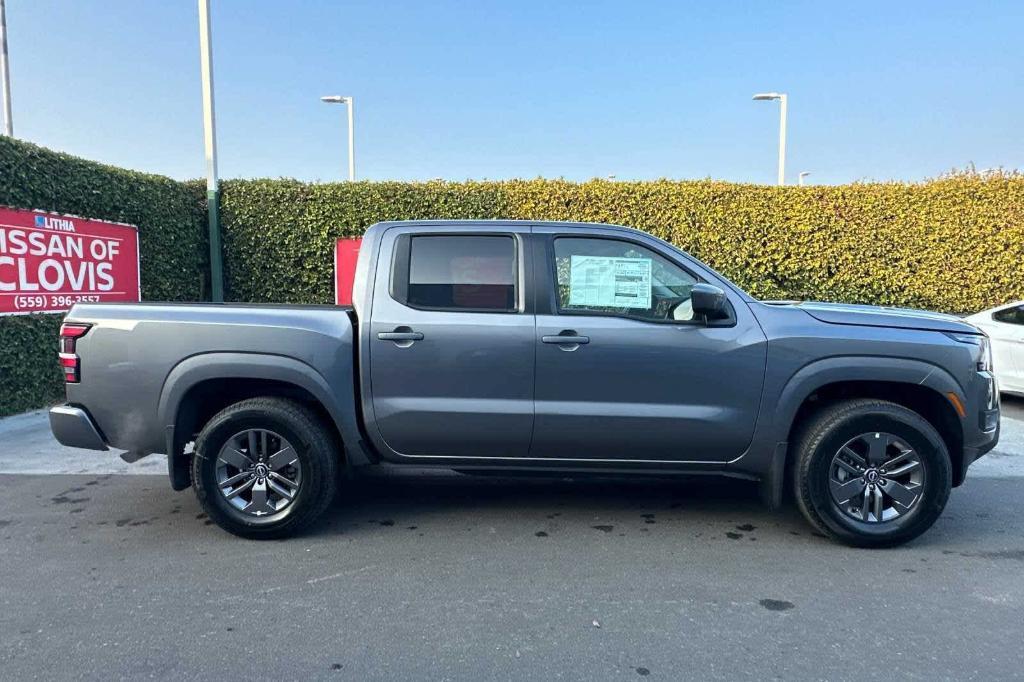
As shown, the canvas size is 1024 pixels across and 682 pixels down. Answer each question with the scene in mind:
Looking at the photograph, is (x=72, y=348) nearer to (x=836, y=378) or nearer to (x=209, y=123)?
(x=836, y=378)

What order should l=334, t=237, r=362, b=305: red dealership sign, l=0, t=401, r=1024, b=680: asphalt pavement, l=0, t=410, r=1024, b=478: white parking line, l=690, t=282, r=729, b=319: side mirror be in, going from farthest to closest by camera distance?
1. l=334, t=237, r=362, b=305: red dealership sign
2. l=0, t=410, r=1024, b=478: white parking line
3. l=690, t=282, r=729, b=319: side mirror
4. l=0, t=401, r=1024, b=680: asphalt pavement

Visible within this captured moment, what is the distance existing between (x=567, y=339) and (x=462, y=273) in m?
0.78

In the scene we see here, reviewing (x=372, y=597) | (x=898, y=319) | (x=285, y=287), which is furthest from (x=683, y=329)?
(x=285, y=287)

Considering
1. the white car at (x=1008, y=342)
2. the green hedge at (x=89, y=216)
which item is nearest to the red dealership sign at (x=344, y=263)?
the green hedge at (x=89, y=216)

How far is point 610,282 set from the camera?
150 inches

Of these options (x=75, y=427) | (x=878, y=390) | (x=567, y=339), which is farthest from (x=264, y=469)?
(x=878, y=390)

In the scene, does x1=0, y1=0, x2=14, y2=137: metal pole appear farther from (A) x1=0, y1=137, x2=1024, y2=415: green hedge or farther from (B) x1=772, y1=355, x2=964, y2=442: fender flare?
(B) x1=772, y1=355, x2=964, y2=442: fender flare

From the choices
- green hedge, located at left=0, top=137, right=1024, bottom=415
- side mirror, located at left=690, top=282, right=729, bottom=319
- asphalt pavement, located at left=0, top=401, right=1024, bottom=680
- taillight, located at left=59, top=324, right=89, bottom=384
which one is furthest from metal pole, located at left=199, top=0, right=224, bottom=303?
side mirror, located at left=690, top=282, right=729, bottom=319

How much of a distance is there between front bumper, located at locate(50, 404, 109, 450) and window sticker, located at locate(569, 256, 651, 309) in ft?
9.85

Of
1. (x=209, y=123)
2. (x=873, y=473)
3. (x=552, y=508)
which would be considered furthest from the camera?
(x=209, y=123)

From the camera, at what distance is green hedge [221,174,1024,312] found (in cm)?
926

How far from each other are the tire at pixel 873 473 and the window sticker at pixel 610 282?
1294 mm

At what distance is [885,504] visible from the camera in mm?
3666

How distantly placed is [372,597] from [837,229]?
29.4 ft
